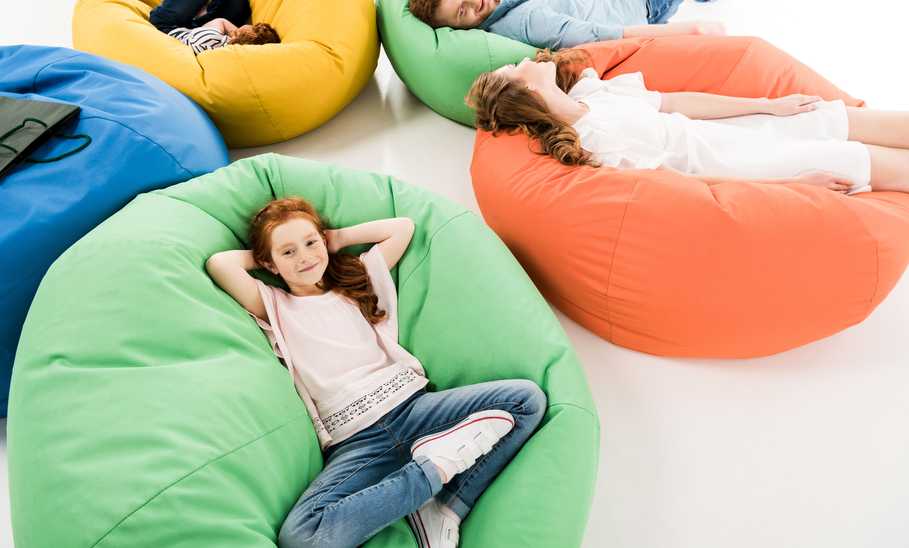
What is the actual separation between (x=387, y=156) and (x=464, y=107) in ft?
1.14

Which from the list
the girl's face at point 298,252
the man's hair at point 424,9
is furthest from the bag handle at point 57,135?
the man's hair at point 424,9

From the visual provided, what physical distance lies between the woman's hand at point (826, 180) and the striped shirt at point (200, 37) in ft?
6.78

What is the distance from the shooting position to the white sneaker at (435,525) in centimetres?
118

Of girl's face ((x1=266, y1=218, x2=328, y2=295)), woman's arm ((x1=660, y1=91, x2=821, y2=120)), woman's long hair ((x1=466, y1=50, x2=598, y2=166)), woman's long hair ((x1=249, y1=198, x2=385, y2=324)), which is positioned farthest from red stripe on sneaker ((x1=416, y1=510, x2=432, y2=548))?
woman's arm ((x1=660, y1=91, x2=821, y2=120))

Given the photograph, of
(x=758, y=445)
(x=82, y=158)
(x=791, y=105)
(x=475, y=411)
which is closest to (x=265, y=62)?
(x=82, y=158)

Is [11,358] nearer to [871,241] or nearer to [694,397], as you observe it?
[694,397]

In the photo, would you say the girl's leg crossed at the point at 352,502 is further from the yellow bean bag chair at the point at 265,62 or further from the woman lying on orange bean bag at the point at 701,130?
the yellow bean bag chair at the point at 265,62

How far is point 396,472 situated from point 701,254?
0.88 m

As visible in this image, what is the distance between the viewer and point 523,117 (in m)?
1.83

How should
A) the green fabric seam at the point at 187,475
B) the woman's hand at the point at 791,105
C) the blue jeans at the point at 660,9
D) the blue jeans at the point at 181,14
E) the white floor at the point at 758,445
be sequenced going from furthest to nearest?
1. the blue jeans at the point at 660,9
2. the blue jeans at the point at 181,14
3. the woman's hand at the point at 791,105
4. the white floor at the point at 758,445
5. the green fabric seam at the point at 187,475

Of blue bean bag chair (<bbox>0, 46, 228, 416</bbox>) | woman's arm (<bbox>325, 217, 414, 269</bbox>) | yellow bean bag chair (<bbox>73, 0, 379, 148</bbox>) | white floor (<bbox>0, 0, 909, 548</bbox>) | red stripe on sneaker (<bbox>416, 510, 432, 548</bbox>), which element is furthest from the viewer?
yellow bean bag chair (<bbox>73, 0, 379, 148</bbox>)

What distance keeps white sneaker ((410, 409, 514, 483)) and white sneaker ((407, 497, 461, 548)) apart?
0.09m

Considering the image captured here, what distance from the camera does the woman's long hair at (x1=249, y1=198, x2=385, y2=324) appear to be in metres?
1.50

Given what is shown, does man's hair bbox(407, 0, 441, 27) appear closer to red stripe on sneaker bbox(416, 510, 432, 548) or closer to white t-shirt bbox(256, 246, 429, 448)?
white t-shirt bbox(256, 246, 429, 448)
